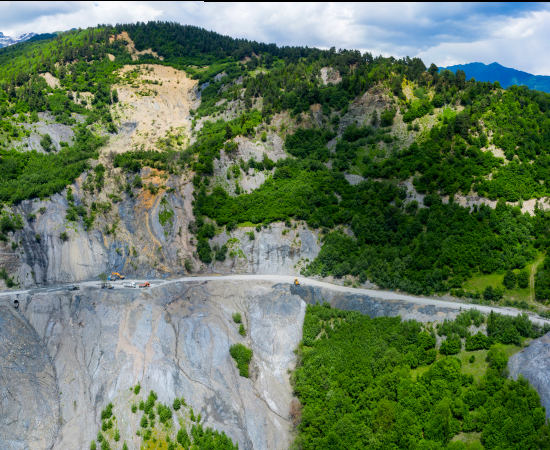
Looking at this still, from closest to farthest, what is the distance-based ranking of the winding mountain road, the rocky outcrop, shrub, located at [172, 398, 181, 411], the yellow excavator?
shrub, located at [172, 398, 181, 411], the winding mountain road, the yellow excavator, the rocky outcrop

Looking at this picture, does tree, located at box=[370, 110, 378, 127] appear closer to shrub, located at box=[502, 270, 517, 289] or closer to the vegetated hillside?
the vegetated hillside

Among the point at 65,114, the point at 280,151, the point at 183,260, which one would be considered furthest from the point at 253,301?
the point at 65,114

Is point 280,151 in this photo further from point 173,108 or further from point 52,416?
point 52,416

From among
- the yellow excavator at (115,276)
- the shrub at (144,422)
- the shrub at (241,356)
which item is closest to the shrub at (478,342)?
the shrub at (241,356)

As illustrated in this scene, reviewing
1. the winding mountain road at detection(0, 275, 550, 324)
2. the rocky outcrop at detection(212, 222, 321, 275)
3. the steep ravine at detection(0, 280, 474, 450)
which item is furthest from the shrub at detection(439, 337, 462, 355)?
the rocky outcrop at detection(212, 222, 321, 275)

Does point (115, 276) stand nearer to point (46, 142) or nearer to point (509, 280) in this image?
point (46, 142)

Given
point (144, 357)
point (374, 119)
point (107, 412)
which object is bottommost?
point (107, 412)

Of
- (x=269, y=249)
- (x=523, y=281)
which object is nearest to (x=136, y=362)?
(x=269, y=249)
